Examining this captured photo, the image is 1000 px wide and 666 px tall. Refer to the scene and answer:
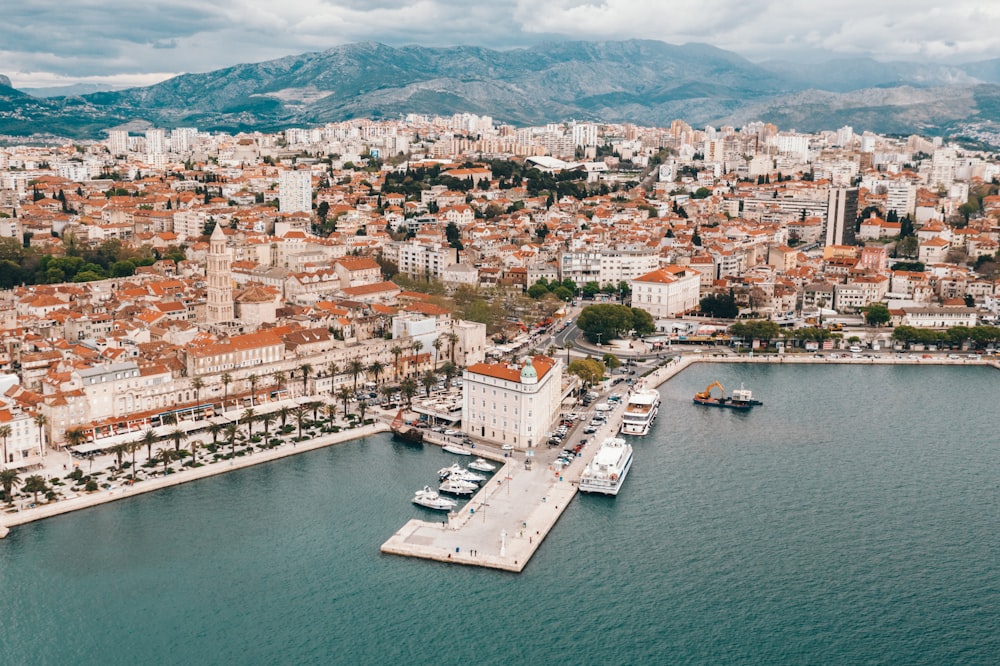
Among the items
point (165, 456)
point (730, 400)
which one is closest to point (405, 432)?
point (165, 456)

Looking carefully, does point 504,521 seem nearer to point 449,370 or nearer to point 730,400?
point 449,370

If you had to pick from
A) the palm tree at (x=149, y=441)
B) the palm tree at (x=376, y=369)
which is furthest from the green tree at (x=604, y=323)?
the palm tree at (x=149, y=441)

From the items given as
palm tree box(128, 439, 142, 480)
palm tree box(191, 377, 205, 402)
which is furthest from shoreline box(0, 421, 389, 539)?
palm tree box(191, 377, 205, 402)

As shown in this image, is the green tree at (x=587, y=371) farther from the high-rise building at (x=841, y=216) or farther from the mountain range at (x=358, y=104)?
the mountain range at (x=358, y=104)

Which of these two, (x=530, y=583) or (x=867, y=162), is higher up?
(x=867, y=162)

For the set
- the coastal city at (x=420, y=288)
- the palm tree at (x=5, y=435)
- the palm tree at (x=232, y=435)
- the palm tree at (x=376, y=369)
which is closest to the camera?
the palm tree at (x=5, y=435)

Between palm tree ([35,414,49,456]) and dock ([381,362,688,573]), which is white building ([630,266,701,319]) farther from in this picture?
palm tree ([35,414,49,456])

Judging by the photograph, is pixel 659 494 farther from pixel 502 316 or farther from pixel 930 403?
pixel 502 316

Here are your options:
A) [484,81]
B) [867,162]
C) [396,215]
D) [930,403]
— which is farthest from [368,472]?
[484,81]
